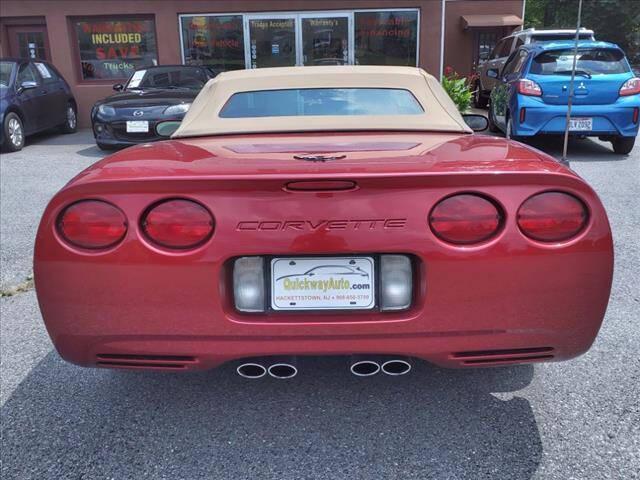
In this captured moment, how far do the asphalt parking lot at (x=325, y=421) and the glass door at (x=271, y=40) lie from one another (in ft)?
38.7

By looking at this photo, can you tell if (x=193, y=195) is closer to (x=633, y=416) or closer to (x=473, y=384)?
(x=473, y=384)

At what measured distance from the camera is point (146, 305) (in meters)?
2.11

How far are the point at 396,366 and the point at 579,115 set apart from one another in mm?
7274

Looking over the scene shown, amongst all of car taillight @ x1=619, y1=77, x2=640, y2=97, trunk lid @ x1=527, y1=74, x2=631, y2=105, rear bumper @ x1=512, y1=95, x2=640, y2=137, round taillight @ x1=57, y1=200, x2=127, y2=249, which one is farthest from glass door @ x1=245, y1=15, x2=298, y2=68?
round taillight @ x1=57, y1=200, x2=127, y2=249

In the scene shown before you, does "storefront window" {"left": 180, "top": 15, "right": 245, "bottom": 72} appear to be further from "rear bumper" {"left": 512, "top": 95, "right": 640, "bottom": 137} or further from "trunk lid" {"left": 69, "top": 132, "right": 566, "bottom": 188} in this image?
"trunk lid" {"left": 69, "top": 132, "right": 566, "bottom": 188}

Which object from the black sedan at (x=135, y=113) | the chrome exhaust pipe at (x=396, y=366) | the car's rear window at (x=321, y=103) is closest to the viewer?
the chrome exhaust pipe at (x=396, y=366)

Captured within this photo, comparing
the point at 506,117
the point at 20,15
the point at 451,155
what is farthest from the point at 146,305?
the point at 20,15

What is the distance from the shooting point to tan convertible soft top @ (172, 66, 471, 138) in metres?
3.10

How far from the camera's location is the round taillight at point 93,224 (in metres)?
2.09

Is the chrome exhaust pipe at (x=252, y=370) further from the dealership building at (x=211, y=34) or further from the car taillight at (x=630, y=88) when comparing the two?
the dealership building at (x=211, y=34)

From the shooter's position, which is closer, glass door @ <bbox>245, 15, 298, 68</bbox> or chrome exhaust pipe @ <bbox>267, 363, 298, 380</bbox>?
chrome exhaust pipe @ <bbox>267, 363, 298, 380</bbox>

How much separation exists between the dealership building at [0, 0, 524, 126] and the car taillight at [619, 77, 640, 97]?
18.9 feet

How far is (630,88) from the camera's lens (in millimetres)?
8430

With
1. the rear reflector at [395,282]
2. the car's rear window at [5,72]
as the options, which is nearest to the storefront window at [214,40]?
the car's rear window at [5,72]
